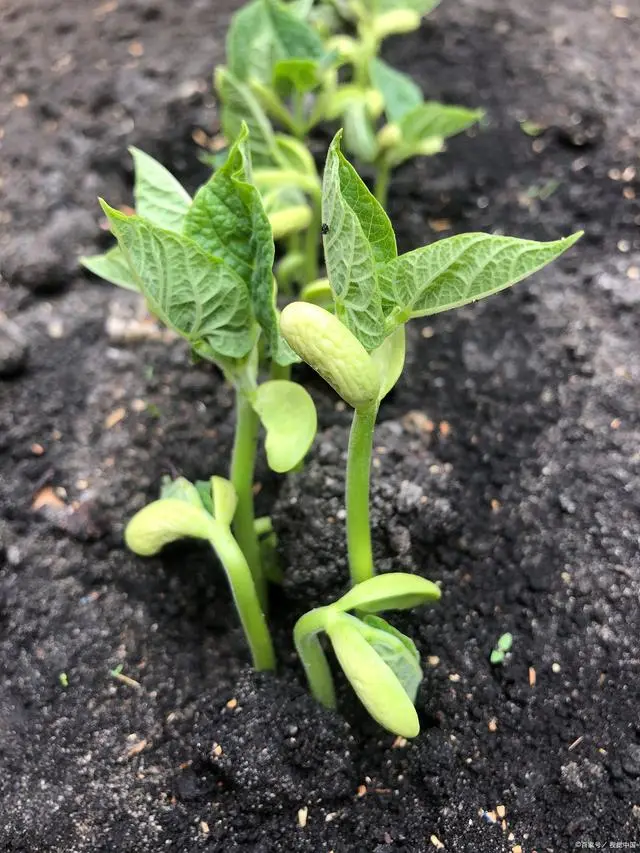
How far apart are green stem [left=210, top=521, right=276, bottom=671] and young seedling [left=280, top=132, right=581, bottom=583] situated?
21cm

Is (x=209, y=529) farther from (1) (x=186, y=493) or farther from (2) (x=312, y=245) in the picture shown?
(2) (x=312, y=245)

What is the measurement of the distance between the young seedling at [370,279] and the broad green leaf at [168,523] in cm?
22

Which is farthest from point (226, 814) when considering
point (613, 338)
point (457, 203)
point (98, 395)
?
point (457, 203)

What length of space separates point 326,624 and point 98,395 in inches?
24.7

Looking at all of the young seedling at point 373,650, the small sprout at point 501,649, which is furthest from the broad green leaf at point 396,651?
the small sprout at point 501,649

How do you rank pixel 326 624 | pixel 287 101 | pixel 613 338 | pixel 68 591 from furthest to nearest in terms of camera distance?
pixel 287 101
pixel 613 338
pixel 68 591
pixel 326 624

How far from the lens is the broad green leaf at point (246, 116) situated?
112 centimetres

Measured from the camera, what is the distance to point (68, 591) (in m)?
1.02

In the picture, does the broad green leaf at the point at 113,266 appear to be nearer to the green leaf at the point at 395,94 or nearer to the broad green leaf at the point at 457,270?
the broad green leaf at the point at 457,270

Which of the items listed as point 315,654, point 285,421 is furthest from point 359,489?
point 315,654

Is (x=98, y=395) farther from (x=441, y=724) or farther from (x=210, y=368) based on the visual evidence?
(x=441, y=724)

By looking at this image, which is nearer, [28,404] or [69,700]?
[69,700]

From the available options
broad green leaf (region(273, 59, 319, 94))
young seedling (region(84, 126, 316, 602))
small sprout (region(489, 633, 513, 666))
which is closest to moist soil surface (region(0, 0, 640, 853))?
small sprout (region(489, 633, 513, 666))

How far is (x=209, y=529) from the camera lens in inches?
32.5
